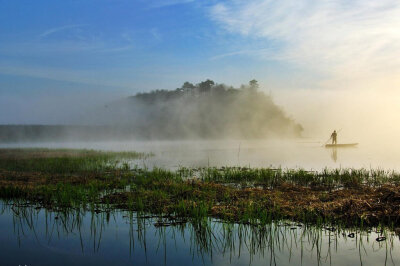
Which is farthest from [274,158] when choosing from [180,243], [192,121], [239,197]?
[192,121]

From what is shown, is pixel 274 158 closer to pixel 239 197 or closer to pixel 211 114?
pixel 239 197

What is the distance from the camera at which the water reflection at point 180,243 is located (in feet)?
25.1

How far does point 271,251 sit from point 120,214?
5.19m

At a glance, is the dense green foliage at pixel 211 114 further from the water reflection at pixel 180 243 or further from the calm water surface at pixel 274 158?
the water reflection at pixel 180 243

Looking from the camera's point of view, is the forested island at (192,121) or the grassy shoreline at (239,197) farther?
the forested island at (192,121)

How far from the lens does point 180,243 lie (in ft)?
28.3

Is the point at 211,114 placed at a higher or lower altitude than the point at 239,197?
higher

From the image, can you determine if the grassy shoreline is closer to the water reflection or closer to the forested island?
the water reflection

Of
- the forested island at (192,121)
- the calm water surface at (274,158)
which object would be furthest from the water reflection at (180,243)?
the forested island at (192,121)

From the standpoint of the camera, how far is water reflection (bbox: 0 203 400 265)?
765cm

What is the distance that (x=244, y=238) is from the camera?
28.4 feet

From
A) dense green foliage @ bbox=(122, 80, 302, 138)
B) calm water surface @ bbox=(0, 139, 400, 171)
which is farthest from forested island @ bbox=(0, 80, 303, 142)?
calm water surface @ bbox=(0, 139, 400, 171)

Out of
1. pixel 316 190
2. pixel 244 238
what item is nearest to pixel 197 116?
pixel 316 190

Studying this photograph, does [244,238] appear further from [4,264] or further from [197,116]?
[197,116]
